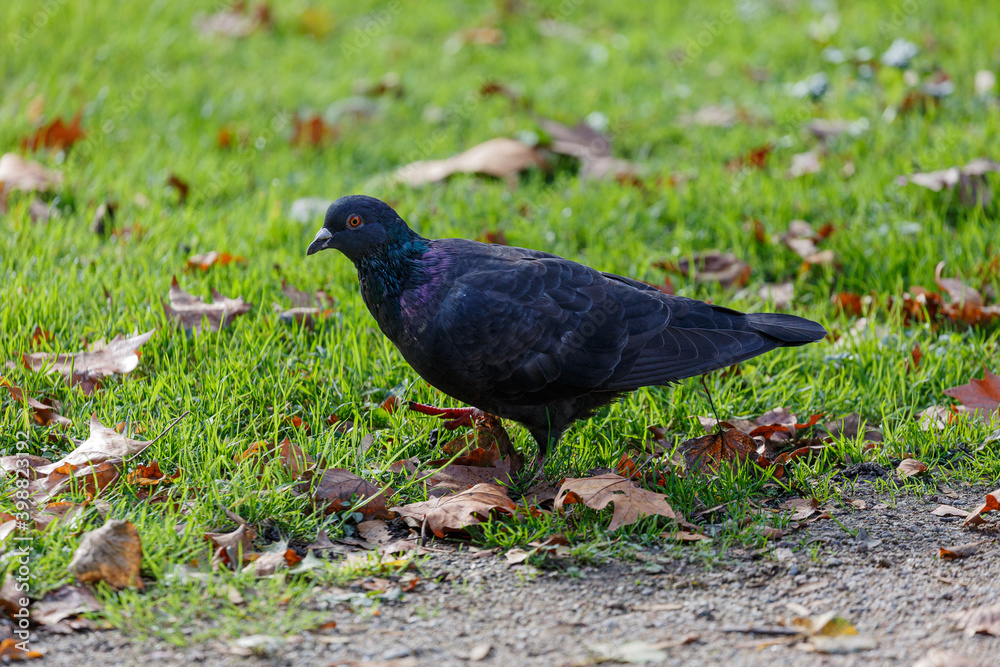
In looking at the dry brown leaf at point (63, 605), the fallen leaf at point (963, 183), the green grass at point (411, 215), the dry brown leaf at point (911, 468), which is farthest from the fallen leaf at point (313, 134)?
the dry brown leaf at point (911, 468)

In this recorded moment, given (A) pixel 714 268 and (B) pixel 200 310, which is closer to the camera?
(B) pixel 200 310

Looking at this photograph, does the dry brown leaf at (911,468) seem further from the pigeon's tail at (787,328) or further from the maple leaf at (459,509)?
the maple leaf at (459,509)

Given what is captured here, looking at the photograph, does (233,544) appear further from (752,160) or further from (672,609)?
(752,160)

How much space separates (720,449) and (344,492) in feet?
4.69

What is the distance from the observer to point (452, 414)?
382 centimetres

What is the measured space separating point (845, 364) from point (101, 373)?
3.14 metres

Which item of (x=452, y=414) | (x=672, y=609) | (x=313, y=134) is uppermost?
(x=313, y=134)

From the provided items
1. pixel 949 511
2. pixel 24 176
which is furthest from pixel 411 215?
pixel 949 511

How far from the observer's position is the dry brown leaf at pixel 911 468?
346 centimetres

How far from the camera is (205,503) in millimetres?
3025

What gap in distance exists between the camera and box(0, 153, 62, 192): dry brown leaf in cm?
531

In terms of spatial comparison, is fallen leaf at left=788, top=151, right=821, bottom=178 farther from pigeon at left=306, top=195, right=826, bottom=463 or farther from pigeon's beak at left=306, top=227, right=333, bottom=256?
pigeon's beak at left=306, top=227, right=333, bottom=256

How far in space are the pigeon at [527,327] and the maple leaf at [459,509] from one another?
38 cm
